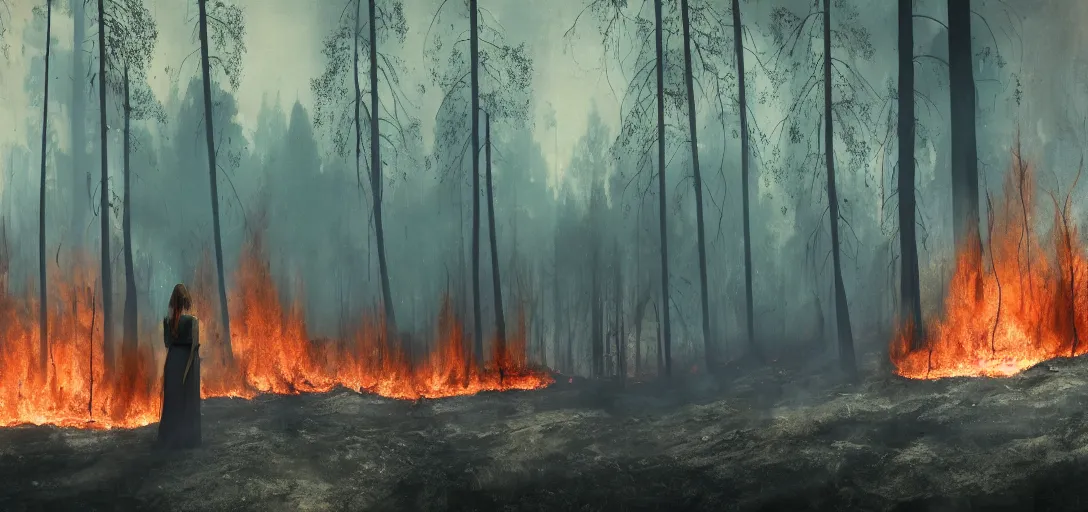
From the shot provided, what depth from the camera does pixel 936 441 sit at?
11047 millimetres

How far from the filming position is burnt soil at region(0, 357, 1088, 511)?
33.7 ft

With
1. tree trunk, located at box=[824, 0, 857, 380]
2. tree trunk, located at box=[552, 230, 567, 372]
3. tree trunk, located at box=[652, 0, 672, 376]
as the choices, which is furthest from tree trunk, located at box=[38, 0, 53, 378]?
tree trunk, located at box=[552, 230, 567, 372]

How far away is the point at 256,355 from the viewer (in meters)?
18.1

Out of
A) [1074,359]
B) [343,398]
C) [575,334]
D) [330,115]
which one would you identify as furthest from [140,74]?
[575,334]

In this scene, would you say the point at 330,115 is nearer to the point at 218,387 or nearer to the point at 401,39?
the point at 401,39

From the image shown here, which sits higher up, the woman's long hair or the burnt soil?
the woman's long hair

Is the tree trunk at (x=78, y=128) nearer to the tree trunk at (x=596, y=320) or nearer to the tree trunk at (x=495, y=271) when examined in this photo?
the tree trunk at (x=495, y=271)

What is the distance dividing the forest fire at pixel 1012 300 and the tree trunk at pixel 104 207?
14788 millimetres

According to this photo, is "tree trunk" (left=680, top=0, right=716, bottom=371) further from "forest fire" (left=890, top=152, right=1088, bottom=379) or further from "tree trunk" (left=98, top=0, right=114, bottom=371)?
"tree trunk" (left=98, top=0, right=114, bottom=371)

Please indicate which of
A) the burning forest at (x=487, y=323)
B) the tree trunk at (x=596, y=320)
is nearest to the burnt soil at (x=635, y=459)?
the burning forest at (x=487, y=323)

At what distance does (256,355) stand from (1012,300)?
1365cm

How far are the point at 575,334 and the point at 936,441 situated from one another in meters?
25.1

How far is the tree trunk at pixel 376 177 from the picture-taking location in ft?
60.9

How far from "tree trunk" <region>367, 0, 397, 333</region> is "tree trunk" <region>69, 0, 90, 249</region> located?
5984 millimetres
